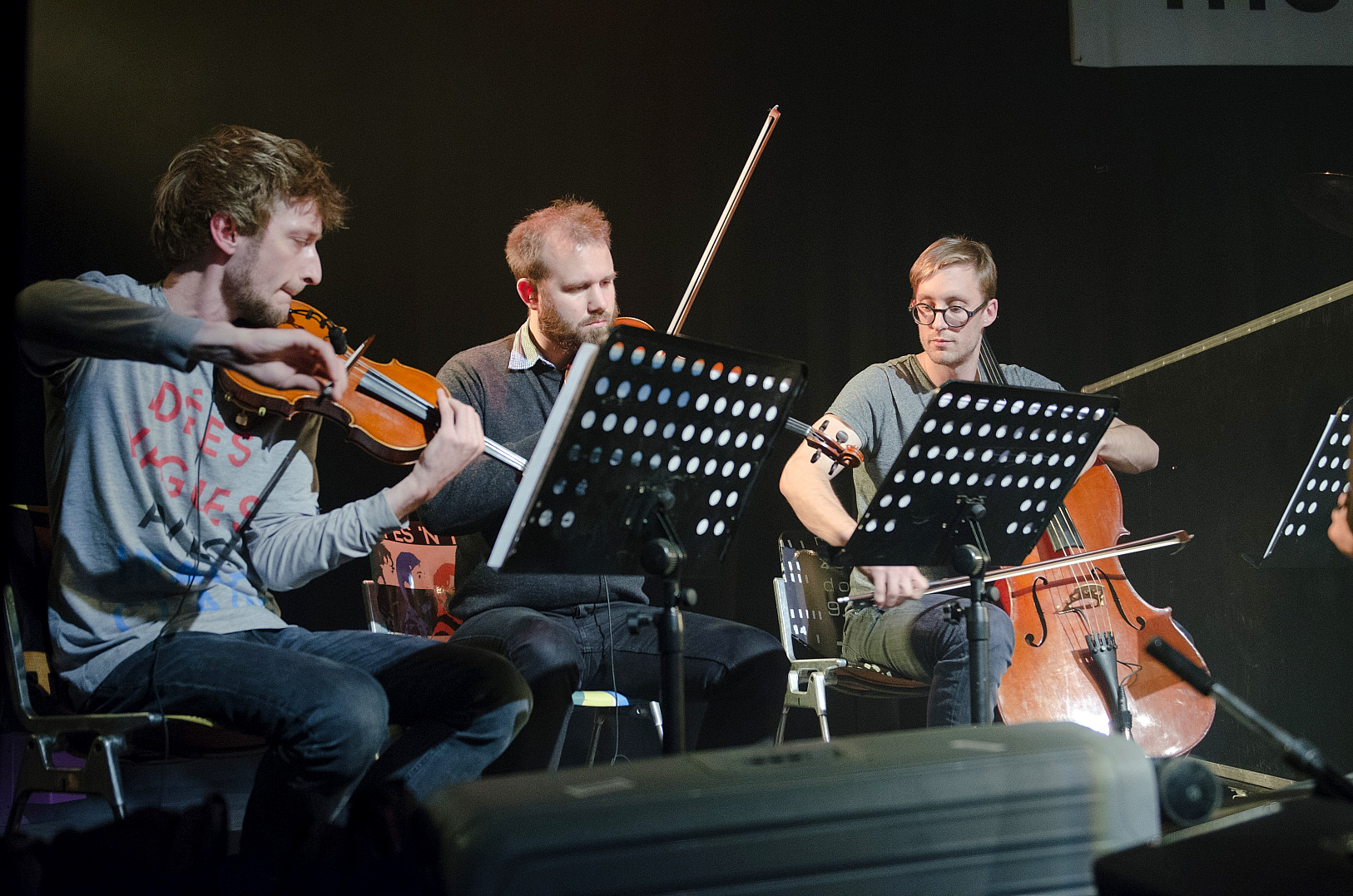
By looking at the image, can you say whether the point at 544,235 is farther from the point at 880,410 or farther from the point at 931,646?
the point at 931,646

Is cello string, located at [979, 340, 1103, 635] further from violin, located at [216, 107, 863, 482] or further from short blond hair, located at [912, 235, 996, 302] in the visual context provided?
violin, located at [216, 107, 863, 482]

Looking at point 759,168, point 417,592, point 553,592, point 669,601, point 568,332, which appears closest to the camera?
point 669,601

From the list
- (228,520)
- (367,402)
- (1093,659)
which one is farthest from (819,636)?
(228,520)

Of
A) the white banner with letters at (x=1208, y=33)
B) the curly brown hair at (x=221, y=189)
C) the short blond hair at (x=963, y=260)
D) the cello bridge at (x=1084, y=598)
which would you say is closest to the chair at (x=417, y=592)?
the curly brown hair at (x=221, y=189)

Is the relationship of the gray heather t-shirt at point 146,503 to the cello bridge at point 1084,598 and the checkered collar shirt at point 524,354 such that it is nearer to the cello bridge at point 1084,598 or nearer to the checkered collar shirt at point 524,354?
the checkered collar shirt at point 524,354

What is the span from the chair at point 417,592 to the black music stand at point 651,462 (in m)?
0.68

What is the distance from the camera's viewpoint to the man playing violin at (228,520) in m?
1.46

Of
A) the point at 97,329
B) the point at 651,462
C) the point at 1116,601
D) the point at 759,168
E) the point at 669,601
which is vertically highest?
the point at 759,168

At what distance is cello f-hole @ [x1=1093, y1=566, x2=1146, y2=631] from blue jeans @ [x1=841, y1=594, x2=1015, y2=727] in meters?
0.26

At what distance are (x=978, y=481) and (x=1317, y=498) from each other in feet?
3.09

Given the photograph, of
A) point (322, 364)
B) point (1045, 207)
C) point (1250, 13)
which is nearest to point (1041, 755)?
point (322, 364)

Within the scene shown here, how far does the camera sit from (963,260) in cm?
263

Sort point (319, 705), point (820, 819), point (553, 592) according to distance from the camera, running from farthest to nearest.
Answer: point (553, 592)
point (319, 705)
point (820, 819)

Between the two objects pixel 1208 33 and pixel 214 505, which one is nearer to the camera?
pixel 214 505
